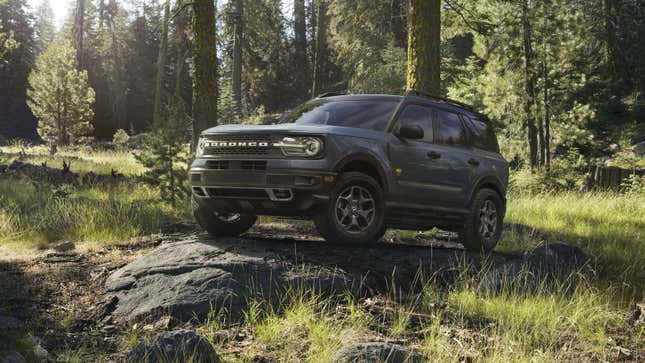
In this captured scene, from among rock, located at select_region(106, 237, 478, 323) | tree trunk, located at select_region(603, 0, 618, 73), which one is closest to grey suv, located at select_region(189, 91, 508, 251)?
rock, located at select_region(106, 237, 478, 323)

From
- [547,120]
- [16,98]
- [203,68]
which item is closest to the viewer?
[203,68]

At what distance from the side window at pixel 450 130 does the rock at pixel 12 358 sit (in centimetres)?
546

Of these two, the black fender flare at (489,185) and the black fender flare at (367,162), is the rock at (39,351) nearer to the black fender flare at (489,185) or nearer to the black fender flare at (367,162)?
the black fender flare at (367,162)

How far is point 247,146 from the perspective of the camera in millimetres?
6465

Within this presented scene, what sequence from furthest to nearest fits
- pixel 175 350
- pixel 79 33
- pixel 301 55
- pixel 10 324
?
1. pixel 301 55
2. pixel 79 33
3. pixel 10 324
4. pixel 175 350

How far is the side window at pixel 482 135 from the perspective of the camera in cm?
861

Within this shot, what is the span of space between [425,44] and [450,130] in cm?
385

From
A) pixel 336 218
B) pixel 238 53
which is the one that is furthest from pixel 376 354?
pixel 238 53

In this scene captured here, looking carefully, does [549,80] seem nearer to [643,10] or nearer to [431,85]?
[431,85]

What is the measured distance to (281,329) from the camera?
498 cm

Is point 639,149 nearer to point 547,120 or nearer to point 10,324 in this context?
point 547,120

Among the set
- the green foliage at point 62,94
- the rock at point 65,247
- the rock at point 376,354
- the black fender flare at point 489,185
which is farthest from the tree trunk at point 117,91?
the rock at point 376,354

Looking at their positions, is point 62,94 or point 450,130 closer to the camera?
point 450,130

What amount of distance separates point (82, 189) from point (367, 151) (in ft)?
27.4
